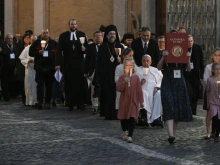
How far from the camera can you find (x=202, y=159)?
11.0 metres

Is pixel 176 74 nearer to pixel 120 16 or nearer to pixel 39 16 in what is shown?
pixel 120 16

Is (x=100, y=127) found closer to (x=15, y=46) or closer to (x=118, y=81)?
(x=118, y=81)

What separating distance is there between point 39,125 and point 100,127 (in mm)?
1248

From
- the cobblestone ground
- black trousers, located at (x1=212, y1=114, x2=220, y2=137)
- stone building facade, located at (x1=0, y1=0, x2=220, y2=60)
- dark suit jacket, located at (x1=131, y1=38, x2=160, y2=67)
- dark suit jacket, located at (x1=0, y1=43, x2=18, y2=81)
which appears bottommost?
the cobblestone ground

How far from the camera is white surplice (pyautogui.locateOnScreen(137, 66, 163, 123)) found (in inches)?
599

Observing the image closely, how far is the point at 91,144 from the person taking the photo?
12594mm

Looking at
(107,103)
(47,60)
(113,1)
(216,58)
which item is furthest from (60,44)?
(113,1)

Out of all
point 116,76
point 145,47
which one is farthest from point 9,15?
point 116,76

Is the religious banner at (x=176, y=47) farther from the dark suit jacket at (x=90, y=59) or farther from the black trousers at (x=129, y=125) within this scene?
the dark suit jacket at (x=90, y=59)

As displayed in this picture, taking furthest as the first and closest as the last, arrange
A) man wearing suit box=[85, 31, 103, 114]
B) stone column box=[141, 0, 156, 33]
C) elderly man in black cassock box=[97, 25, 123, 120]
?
stone column box=[141, 0, 156, 33] → man wearing suit box=[85, 31, 103, 114] → elderly man in black cassock box=[97, 25, 123, 120]

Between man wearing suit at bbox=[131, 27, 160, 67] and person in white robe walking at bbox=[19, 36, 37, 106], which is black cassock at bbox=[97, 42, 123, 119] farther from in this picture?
person in white robe walking at bbox=[19, 36, 37, 106]

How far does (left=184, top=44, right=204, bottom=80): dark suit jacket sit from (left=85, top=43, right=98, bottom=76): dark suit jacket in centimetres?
263

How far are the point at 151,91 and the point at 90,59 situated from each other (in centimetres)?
367

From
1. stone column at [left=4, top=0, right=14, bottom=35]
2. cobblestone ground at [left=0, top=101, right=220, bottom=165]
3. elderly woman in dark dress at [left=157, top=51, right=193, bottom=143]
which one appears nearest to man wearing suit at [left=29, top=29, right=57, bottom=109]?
cobblestone ground at [left=0, top=101, right=220, bottom=165]
